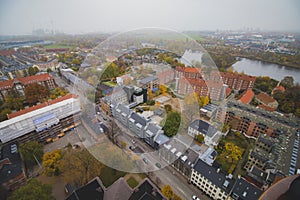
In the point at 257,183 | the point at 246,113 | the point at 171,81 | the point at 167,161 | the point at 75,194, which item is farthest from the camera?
the point at 171,81

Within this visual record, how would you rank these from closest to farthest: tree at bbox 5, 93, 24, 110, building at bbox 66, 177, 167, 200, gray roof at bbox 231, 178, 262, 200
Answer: building at bbox 66, 177, 167, 200
gray roof at bbox 231, 178, 262, 200
tree at bbox 5, 93, 24, 110

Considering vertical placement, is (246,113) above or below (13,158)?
above

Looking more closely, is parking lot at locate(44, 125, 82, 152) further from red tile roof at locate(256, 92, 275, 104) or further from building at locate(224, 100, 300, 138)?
red tile roof at locate(256, 92, 275, 104)

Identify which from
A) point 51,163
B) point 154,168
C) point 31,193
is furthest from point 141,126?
point 31,193

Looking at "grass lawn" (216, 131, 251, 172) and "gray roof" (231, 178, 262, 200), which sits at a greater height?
"gray roof" (231, 178, 262, 200)

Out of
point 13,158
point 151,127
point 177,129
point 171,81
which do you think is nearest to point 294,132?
point 177,129

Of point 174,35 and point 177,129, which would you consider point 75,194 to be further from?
point 174,35

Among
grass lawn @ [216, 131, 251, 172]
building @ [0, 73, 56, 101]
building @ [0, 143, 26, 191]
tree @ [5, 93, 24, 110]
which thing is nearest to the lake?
grass lawn @ [216, 131, 251, 172]
